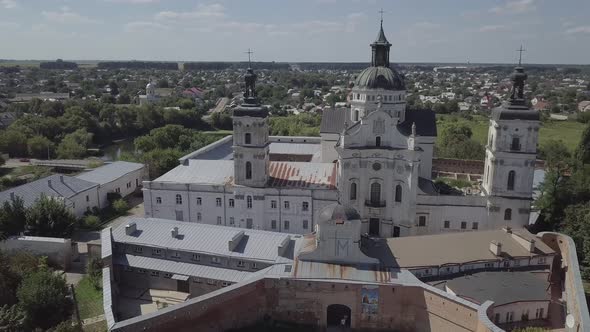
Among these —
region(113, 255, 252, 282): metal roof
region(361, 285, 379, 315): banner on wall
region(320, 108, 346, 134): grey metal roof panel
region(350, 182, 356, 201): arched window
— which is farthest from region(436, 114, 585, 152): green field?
region(113, 255, 252, 282): metal roof

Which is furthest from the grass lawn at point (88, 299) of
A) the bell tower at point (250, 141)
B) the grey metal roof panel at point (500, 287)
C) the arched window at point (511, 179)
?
the arched window at point (511, 179)

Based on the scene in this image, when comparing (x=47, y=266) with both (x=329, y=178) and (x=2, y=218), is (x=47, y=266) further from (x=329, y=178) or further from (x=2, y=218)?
(x=329, y=178)

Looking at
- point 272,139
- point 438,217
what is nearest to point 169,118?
point 272,139

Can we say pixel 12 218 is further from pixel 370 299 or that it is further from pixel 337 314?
pixel 370 299

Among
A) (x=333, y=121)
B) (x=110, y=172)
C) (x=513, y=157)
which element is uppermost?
(x=333, y=121)

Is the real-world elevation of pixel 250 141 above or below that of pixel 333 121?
below

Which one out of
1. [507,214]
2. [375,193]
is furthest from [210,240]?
[507,214]

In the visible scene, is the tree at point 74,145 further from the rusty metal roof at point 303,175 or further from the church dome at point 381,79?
the church dome at point 381,79
